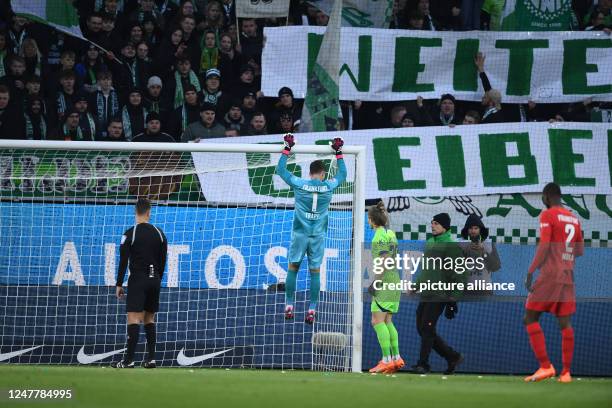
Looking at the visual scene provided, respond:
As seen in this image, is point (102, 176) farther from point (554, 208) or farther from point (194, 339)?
point (554, 208)

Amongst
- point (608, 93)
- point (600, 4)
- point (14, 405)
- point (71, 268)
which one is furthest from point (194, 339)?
point (600, 4)

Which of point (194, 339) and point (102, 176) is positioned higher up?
point (102, 176)

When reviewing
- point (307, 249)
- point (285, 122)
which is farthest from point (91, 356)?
point (285, 122)

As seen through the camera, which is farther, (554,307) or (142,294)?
(142,294)

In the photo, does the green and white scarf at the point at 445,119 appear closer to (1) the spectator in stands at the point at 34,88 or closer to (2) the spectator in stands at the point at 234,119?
(2) the spectator in stands at the point at 234,119

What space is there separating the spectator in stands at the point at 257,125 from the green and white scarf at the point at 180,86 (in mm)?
961

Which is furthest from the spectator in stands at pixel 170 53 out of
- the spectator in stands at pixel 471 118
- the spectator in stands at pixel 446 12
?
the spectator in stands at pixel 471 118

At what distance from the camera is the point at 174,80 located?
1477 centimetres

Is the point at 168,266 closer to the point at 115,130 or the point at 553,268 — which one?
the point at 115,130

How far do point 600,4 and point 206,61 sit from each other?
581 cm

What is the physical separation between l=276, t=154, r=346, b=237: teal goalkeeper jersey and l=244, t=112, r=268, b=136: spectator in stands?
2.86 m

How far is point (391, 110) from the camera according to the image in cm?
1475

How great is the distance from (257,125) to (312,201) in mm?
3000

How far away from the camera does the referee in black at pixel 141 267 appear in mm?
10406
